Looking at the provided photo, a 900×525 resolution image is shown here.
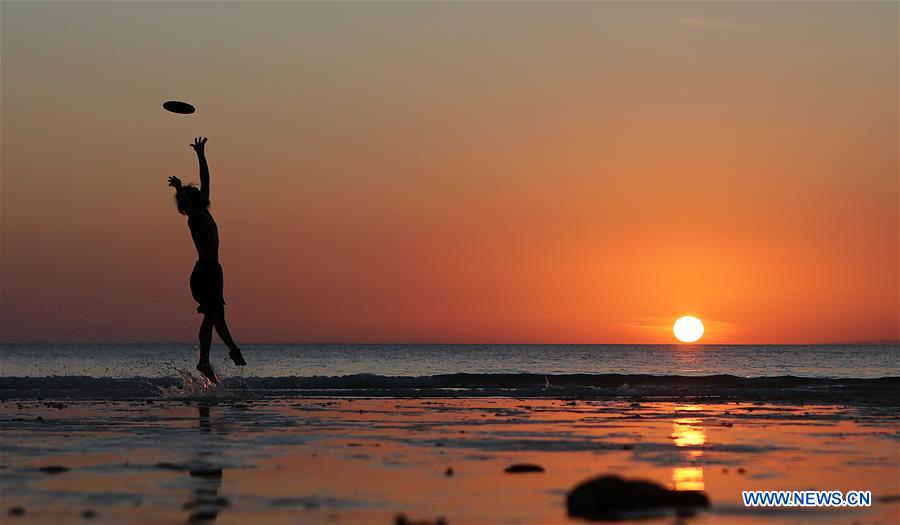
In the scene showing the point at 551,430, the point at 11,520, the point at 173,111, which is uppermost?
the point at 173,111

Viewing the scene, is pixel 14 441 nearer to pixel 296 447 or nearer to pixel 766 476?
pixel 296 447

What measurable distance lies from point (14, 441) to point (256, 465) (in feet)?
14.8

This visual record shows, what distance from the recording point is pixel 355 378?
38.8 meters

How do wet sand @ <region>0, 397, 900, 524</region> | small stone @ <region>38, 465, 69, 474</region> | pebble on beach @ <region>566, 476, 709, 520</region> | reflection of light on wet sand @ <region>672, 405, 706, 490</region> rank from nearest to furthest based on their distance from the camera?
pebble on beach @ <region>566, 476, 709, 520</region> → wet sand @ <region>0, 397, 900, 524</region> → reflection of light on wet sand @ <region>672, 405, 706, 490</region> → small stone @ <region>38, 465, 69, 474</region>

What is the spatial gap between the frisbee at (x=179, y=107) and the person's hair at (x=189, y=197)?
56.8 inches

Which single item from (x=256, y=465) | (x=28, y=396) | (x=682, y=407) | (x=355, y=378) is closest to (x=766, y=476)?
(x=256, y=465)

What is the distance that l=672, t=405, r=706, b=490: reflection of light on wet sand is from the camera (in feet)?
40.3

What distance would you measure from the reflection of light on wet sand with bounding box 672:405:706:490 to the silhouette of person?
29.2ft

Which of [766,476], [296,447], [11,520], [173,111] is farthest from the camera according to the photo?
[173,111]

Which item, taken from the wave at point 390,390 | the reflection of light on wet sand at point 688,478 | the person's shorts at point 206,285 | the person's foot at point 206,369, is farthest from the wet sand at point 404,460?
the wave at point 390,390

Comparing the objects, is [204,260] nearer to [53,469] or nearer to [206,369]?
[206,369]

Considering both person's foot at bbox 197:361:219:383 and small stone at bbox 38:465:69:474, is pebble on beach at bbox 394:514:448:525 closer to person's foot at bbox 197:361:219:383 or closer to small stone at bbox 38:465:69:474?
small stone at bbox 38:465:69:474

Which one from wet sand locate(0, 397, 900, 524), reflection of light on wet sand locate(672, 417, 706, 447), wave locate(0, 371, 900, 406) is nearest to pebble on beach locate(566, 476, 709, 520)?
wet sand locate(0, 397, 900, 524)

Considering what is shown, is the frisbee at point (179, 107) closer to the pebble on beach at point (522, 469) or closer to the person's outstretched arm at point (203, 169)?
the person's outstretched arm at point (203, 169)
